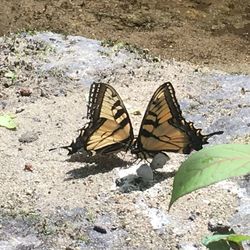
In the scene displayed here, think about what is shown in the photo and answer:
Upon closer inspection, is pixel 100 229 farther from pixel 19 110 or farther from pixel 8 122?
pixel 19 110

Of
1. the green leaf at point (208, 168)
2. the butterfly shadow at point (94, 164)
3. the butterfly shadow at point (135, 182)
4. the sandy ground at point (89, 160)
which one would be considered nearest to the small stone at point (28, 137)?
the sandy ground at point (89, 160)

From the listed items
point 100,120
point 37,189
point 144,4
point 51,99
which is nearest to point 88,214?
point 37,189

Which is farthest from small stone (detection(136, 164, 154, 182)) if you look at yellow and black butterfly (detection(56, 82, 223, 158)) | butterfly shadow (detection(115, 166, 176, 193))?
yellow and black butterfly (detection(56, 82, 223, 158))

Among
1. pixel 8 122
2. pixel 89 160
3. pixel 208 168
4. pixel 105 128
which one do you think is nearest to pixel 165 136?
pixel 105 128

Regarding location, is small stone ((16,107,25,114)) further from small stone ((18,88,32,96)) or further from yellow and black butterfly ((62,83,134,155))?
yellow and black butterfly ((62,83,134,155))

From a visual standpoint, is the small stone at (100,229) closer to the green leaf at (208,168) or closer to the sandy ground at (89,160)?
the sandy ground at (89,160)

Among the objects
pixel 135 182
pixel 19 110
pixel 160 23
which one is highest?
pixel 135 182
